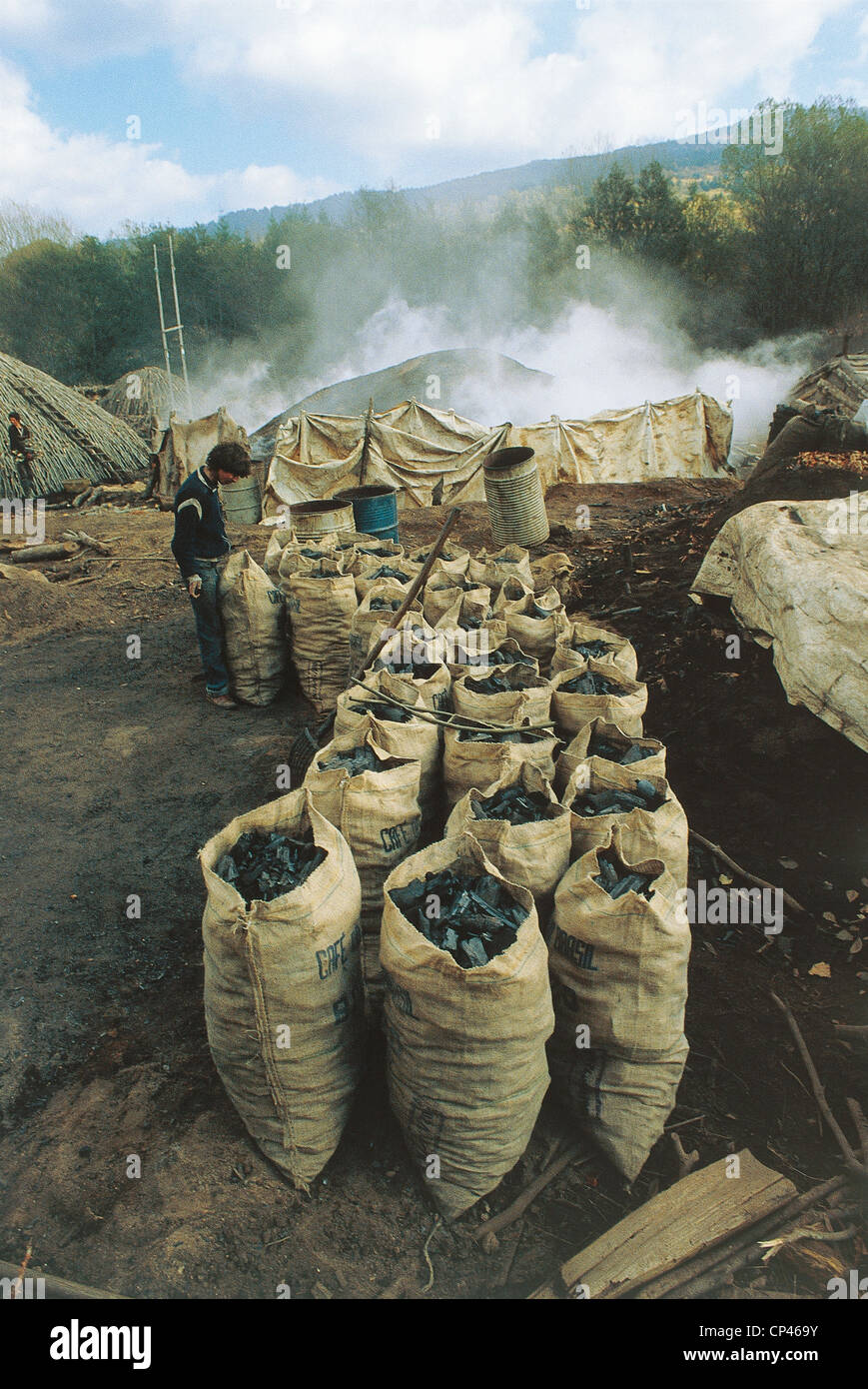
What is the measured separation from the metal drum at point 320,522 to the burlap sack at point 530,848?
430 centimetres

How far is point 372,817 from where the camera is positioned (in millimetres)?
2807

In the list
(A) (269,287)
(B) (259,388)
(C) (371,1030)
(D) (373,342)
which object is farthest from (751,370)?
(C) (371,1030)

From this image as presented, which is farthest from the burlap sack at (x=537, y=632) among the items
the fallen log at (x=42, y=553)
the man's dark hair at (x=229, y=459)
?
the fallen log at (x=42, y=553)

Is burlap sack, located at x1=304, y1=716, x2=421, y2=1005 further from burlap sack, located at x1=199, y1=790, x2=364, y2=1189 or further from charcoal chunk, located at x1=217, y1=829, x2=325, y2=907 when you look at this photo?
burlap sack, located at x1=199, y1=790, x2=364, y2=1189

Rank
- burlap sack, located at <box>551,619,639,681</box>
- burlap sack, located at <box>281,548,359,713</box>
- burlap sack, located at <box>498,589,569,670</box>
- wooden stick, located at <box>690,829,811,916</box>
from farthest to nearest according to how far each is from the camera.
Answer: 1. burlap sack, located at <box>281,548,359,713</box>
2. burlap sack, located at <box>498,589,569,670</box>
3. burlap sack, located at <box>551,619,639,681</box>
4. wooden stick, located at <box>690,829,811,916</box>

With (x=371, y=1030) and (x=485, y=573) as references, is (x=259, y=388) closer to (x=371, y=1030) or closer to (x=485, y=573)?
(x=485, y=573)

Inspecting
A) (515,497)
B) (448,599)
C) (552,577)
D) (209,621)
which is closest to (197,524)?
(209,621)

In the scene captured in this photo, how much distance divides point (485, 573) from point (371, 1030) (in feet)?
11.7

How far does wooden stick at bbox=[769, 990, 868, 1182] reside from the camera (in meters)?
2.27

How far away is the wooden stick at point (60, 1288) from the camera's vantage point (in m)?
1.92

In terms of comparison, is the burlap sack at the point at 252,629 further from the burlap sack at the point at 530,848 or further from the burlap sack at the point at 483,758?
the burlap sack at the point at 530,848

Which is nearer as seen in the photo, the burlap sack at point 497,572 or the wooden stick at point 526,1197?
the wooden stick at point 526,1197

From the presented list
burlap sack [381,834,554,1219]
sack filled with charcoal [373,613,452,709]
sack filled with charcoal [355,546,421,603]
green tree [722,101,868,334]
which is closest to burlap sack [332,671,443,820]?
sack filled with charcoal [373,613,452,709]

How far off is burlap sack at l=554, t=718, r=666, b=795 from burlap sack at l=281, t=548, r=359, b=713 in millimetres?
2194
